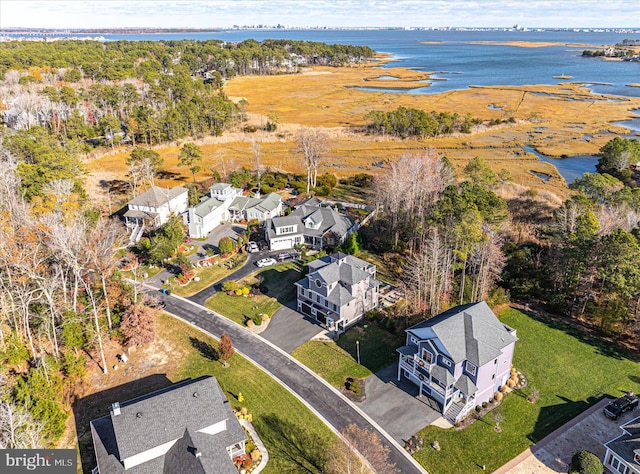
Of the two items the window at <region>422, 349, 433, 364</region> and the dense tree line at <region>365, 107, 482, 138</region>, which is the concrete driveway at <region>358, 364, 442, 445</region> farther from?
the dense tree line at <region>365, 107, 482, 138</region>

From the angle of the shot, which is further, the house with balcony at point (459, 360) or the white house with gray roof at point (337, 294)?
the white house with gray roof at point (337, 294)

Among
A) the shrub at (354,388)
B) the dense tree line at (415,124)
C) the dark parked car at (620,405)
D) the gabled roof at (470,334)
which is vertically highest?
the dense tree line at (415,124)

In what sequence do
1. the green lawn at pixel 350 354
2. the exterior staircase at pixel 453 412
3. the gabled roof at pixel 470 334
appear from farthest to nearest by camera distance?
the green lawn at pixel 350 354
the gabled roof at pixel 470 334
the exterior staircase at pixel 453 412

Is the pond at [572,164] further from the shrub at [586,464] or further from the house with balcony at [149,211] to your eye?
Result: the house with balcony at [149,211]

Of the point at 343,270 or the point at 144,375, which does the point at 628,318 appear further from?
the point at 144,375

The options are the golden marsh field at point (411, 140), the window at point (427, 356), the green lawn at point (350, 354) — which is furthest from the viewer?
the golden marsh field at point (411, 140)

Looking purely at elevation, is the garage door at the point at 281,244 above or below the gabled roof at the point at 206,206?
below

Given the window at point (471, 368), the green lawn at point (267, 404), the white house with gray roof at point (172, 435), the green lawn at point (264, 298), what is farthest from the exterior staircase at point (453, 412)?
the green lawn at point (264, 298)

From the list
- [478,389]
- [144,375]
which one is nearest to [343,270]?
[478,389]
